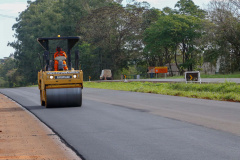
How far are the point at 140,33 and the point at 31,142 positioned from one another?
63.9m

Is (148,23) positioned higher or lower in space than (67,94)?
higher

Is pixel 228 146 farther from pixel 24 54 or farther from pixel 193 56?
pixel 24 54

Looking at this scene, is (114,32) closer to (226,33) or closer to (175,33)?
Result: (175,33)

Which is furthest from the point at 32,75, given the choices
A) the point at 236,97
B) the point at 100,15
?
the point at 236,97

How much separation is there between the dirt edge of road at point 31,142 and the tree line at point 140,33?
148ft

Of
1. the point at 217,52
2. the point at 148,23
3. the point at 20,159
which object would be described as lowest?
the point at 20,159

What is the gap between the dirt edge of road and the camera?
7.56 metres

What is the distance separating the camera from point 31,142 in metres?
8.95

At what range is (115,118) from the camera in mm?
12906

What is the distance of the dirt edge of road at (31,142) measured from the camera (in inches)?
298

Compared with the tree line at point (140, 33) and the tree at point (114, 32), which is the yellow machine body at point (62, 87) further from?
the tree at point (114, 32)

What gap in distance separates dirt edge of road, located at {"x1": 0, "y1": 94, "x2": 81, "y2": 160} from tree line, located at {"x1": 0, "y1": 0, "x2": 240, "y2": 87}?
1779 inches

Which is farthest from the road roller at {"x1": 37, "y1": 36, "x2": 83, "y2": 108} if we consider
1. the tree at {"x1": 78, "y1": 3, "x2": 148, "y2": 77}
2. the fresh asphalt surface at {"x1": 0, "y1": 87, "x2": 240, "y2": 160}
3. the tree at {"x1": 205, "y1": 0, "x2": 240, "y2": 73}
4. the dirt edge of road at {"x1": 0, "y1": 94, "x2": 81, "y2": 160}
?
the tree at {"x1": 78, "y1": 3, "x2": 148, "y2": 77}

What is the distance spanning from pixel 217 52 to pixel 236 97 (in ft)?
129
